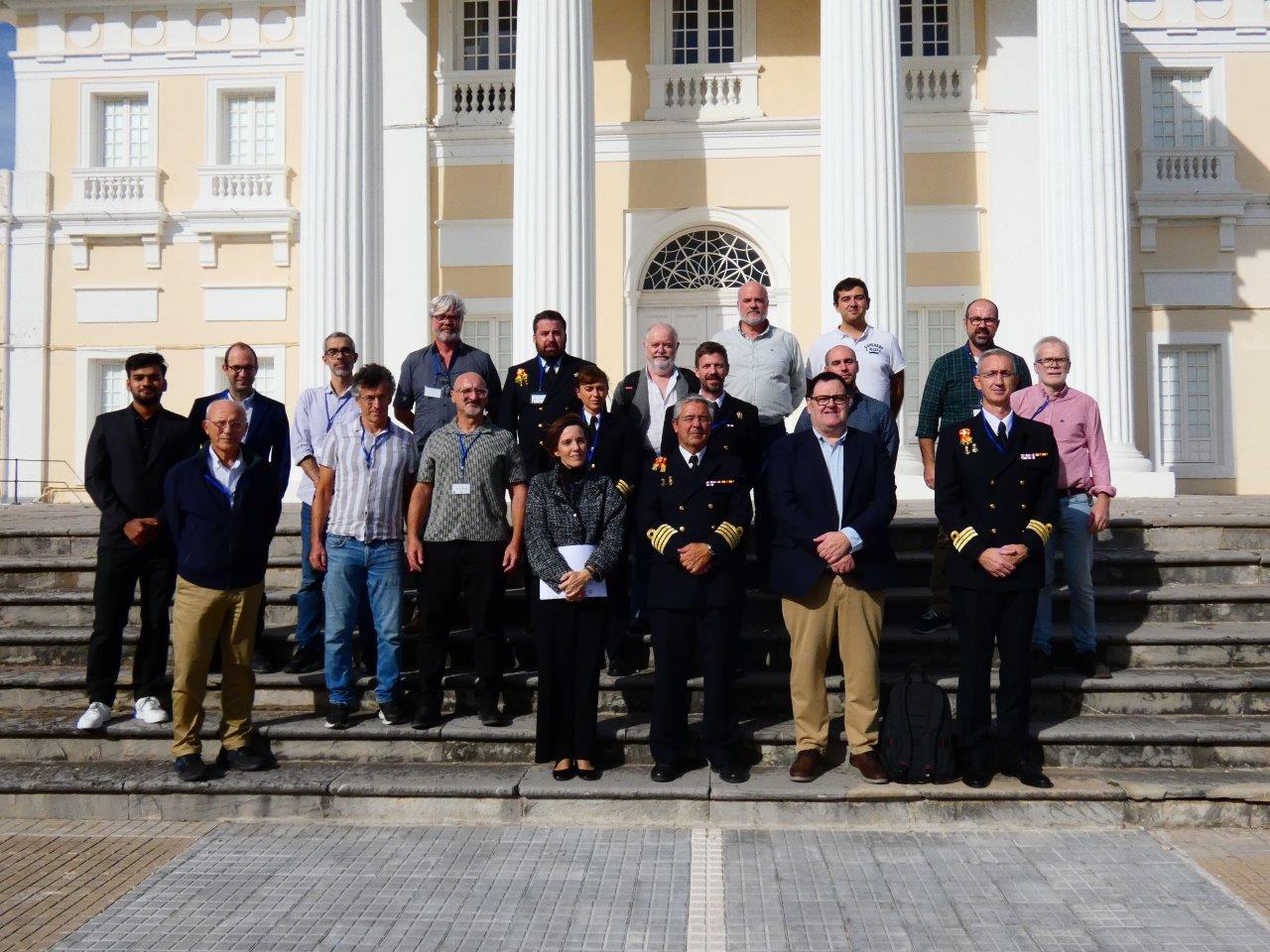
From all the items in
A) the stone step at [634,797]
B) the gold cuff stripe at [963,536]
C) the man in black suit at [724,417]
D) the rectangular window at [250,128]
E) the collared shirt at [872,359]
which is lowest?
the stone step at [634,797]

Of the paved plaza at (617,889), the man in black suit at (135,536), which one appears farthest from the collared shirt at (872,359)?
the man in black suit at (135,536)

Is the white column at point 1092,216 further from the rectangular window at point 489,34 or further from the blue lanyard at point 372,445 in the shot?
the blue lanyard at point 372,445

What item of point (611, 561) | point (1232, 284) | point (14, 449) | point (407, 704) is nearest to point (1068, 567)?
point (611, 561)

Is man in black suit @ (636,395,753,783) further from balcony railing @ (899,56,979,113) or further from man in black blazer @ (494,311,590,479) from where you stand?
balcony railing @ (899,56,979,113)

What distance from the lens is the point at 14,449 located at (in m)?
17.5

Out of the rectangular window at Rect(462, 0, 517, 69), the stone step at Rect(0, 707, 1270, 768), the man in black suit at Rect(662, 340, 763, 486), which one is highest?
the rectangular window at Rect(462, 0, 517, 69)

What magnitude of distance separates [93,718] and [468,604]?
7.39 feet

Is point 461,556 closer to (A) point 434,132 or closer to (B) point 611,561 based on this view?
(B) point 611,561

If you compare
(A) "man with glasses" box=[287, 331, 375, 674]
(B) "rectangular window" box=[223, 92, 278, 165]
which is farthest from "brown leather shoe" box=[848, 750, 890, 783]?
(B) "rectangular window" box=[223, 92, 278, 165]

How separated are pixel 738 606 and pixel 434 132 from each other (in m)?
12.3

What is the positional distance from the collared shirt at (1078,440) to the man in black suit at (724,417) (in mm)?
1568

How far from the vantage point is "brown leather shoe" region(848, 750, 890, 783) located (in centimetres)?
590

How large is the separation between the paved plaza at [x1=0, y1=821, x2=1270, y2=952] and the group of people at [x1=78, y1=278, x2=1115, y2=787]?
1.90 ft

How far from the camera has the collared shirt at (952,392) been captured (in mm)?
7172
